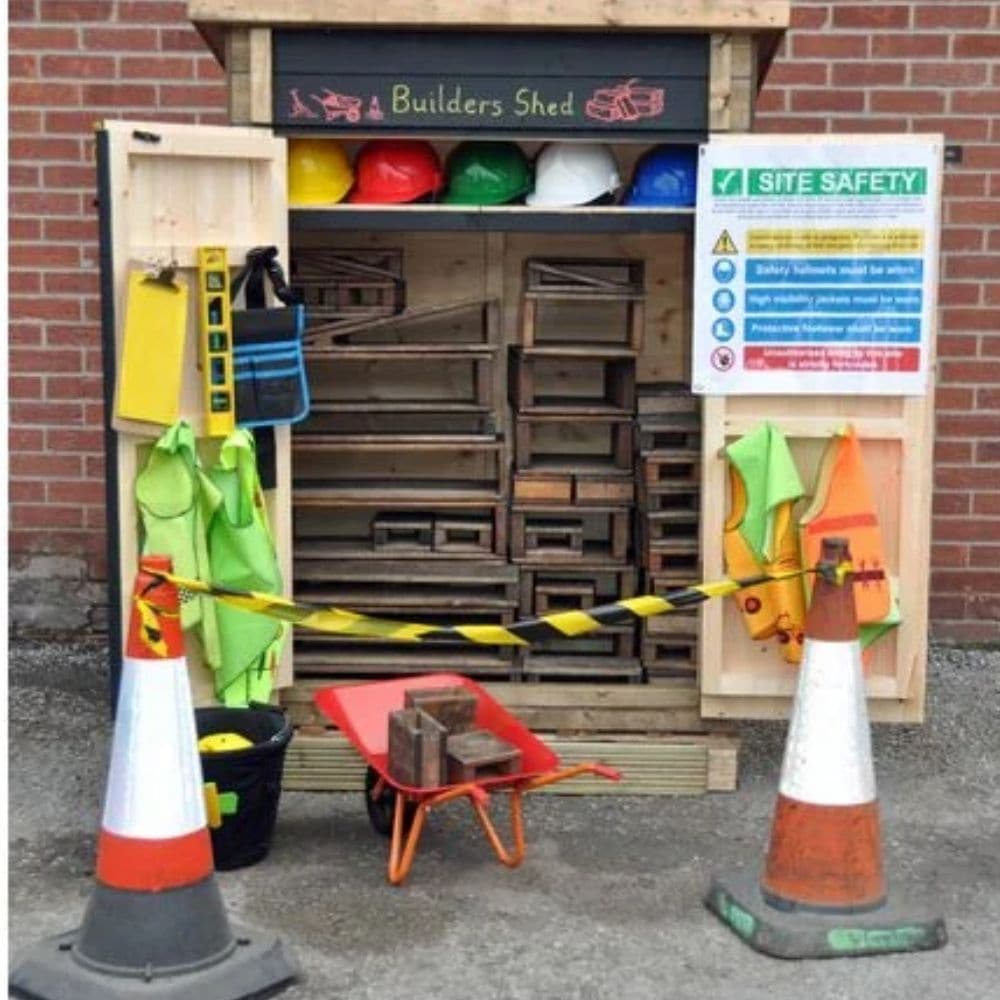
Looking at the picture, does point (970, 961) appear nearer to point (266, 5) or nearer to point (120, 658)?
point (120, 658)

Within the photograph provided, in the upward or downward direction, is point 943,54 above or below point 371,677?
above

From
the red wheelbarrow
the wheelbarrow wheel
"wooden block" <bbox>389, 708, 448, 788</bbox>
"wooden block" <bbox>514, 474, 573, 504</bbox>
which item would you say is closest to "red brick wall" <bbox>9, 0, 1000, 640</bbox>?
"wooden block" <bbox>514, 474, 573, 504</bbox>

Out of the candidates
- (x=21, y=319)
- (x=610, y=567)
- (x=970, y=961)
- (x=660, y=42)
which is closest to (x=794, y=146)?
(x=660, y=42)

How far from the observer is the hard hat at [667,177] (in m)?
5.39

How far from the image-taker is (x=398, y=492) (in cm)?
582

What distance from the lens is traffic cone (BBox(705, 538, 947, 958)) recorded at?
4.27 meters

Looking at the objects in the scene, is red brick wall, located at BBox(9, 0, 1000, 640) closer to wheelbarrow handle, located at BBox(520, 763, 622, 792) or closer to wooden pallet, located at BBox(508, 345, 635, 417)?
wooden pallet, located at BBox(508, 345, 635, 417)

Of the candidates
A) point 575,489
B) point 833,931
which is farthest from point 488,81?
point 833,931

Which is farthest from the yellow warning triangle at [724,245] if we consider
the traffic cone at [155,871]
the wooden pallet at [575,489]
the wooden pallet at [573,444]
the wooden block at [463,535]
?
the traffic cone at [155,871]

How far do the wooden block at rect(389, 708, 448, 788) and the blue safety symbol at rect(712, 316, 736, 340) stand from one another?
5.19ft

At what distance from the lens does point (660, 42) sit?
5.21 meters

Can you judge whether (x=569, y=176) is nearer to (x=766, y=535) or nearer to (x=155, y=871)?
(x=766, y=535)

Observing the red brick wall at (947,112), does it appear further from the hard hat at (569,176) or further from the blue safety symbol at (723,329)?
the blue safety symbol at (723,329)

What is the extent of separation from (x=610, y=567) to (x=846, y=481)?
99 cm
